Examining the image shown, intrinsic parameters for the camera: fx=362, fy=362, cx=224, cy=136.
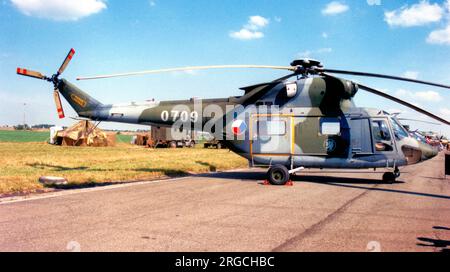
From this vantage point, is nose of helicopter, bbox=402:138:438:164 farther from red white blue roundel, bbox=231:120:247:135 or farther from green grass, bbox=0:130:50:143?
green grass, bbox=0:130:50:143

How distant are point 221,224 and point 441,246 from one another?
365 cm

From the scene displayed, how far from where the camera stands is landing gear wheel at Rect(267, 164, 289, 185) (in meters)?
13.3

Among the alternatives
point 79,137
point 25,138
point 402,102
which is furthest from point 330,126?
point 25,138

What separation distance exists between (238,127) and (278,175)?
8.28 feet

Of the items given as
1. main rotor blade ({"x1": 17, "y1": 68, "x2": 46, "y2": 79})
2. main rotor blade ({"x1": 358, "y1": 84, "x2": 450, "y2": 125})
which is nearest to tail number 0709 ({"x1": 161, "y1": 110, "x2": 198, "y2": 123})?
main rotor blade ({"x1": 17, "y1": 68, "x2": 46, "y2": 79})

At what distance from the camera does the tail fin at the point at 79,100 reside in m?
15.2

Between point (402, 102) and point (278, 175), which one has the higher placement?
point (402, 102)

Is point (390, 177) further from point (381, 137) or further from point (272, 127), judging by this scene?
point (272, 127)

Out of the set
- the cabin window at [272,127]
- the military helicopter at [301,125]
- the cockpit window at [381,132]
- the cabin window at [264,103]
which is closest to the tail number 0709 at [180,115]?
the military helicopter at [301,125]

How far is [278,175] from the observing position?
13.4 m

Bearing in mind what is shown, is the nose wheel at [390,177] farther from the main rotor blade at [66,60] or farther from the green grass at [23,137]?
the green grass at [23,137]
